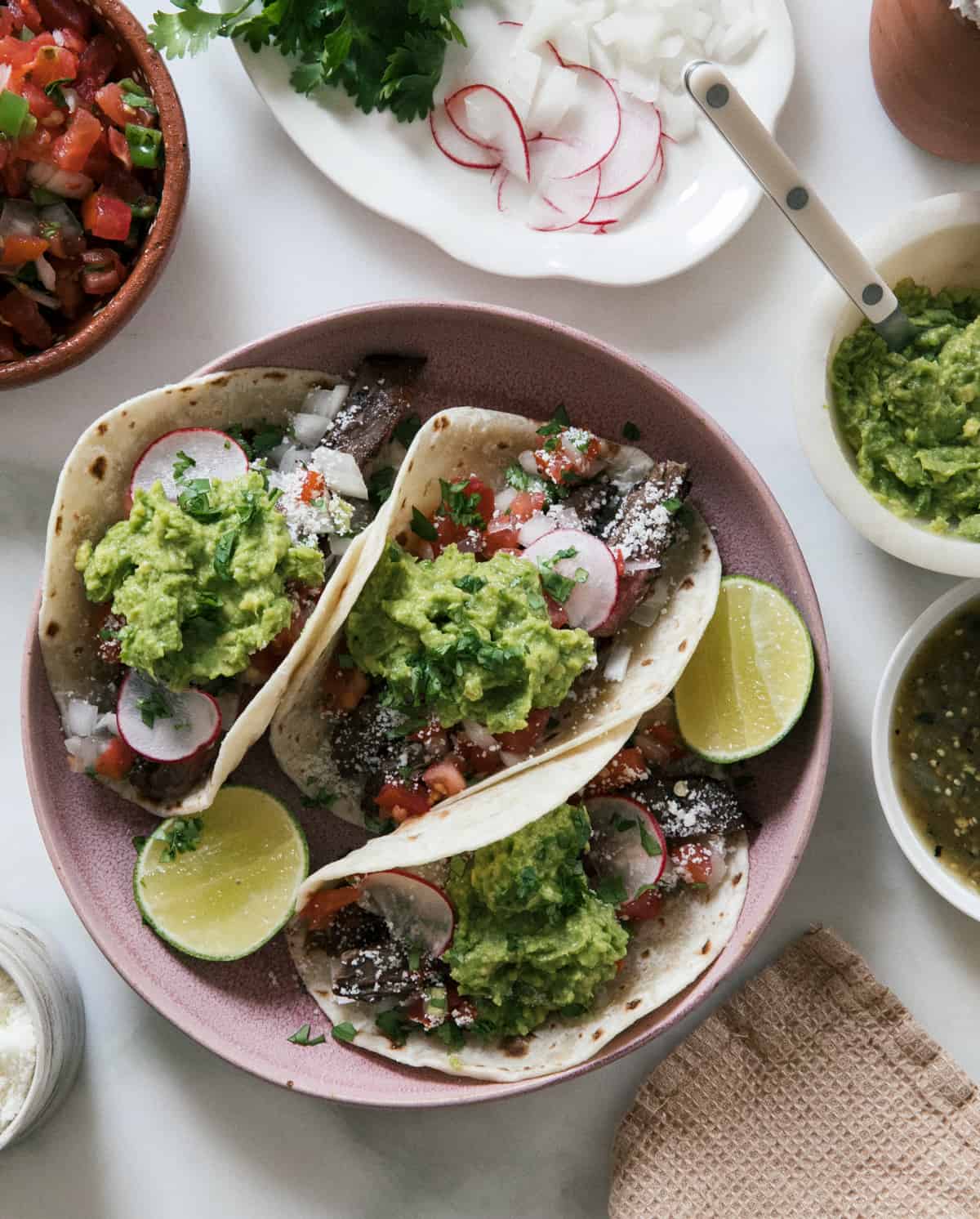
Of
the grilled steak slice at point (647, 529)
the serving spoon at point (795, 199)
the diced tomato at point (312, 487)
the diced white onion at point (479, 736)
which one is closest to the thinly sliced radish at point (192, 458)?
the diced tomato at point (312, 487)

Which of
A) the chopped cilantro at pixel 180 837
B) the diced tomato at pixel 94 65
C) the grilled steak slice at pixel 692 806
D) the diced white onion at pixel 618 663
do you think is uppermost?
the diced tomato at pixel 94 65

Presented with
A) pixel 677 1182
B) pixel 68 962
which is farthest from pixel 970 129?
pixel 68 962

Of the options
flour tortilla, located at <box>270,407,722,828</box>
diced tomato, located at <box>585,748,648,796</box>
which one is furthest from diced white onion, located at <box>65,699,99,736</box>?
diced tomato, located at <box>585,748,648,796</box>

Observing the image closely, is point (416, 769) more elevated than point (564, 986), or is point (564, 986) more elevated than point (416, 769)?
point (416, 769)

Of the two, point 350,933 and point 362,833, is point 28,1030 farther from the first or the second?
point 362,833

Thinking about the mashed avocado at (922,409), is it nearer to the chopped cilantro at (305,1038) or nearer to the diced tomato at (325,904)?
the diced tomato at (325,904)

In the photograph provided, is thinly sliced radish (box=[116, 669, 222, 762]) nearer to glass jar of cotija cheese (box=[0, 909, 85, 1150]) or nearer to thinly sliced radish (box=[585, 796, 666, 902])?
glass jar of cotija cheese (box=[0, 909, 85, 1150])

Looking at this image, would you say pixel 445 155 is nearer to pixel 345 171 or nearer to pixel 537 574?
pixel 345 171
